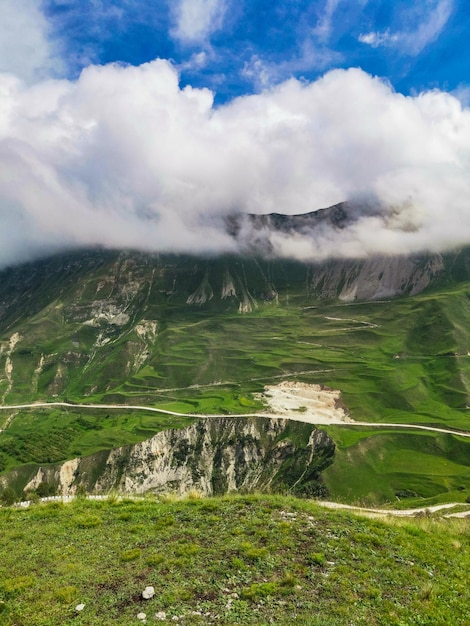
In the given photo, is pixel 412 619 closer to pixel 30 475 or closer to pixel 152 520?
pixel 152 520

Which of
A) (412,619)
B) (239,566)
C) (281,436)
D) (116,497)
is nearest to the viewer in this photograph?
(412,619)

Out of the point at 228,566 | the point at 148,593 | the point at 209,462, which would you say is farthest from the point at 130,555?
the point at 209,462

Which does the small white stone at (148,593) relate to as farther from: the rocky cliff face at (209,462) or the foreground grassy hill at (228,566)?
the rocky cliff face at (209,462)

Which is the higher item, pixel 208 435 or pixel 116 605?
pixel 116 605

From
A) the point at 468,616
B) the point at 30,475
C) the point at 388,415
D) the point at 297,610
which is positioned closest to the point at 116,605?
the point at 297,610

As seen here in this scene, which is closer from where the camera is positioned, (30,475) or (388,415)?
(30,475)

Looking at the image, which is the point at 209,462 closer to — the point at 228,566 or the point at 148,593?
the point at 228,566

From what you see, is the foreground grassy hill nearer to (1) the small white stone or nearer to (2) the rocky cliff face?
(1) the small white stone

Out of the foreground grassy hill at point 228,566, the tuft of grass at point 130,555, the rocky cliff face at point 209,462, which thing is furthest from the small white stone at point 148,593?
the rocky cliff face at point 209,462
